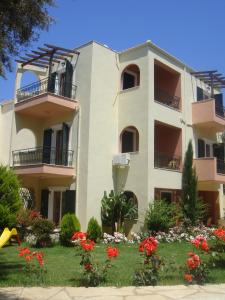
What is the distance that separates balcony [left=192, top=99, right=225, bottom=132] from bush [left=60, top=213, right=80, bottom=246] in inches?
417

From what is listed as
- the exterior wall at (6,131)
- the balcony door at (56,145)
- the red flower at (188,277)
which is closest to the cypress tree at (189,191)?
the balcony door at (56,145)

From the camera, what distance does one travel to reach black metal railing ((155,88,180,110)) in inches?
898

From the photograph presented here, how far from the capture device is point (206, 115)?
23234 mm

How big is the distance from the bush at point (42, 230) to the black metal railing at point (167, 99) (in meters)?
10.8

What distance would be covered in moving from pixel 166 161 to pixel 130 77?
5517 millimetres

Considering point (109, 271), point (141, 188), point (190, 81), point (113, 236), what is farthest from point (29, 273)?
point (190, 81)

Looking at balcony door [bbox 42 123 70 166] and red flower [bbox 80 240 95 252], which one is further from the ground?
balcony door [bbox 42 123 70 166]

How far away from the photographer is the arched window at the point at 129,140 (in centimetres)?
2111

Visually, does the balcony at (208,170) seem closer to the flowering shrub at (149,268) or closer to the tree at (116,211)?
the tree at (116,211)

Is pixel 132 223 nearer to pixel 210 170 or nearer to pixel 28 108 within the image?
pixel 210 170

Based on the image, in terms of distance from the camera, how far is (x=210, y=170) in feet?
72.0

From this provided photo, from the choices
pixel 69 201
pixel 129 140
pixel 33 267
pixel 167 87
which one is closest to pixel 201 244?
pixel 33 267

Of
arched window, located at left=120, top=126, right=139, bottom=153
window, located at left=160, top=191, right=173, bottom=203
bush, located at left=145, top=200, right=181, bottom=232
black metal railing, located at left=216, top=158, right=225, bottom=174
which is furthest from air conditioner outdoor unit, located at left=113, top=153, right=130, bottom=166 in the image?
black metal railing, located at left=216, top=158, right=225, bottom=174

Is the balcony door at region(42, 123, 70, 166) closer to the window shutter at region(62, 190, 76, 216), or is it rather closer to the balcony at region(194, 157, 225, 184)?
the window shutter at region(62, 190, 76, 216)
